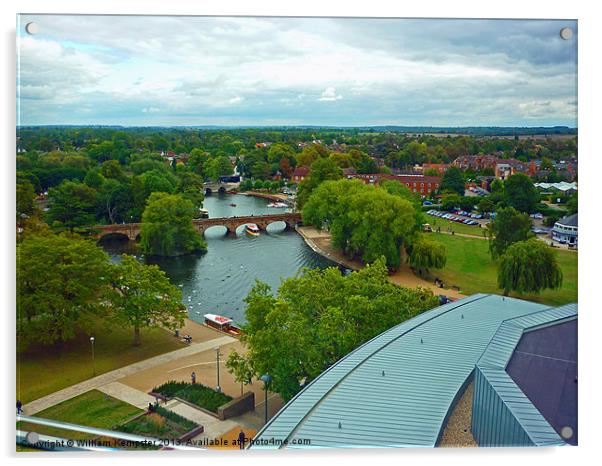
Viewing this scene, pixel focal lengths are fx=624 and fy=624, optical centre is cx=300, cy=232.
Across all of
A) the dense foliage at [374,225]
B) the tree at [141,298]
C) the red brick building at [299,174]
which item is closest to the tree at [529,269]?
the dense foliage at [374,225]

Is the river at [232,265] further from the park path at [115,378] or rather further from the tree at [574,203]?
the tree at [574,203]

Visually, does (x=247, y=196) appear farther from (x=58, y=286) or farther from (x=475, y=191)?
(x=58, y=286)

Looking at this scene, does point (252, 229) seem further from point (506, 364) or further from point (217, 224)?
point (506, 364)

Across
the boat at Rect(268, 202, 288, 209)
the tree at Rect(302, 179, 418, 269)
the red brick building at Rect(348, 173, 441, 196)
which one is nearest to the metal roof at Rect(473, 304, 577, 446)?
the tree at Rect(302, 179, 418, 269)

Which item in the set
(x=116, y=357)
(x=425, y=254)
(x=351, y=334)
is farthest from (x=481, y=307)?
(x=425, y=254)

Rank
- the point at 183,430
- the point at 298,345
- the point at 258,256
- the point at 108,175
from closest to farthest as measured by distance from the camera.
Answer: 1. the point at 183,430
2. the point at 298,345
3. the point at 258,256
4. the point at 108,175

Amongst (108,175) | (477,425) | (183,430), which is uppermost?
(108,175)

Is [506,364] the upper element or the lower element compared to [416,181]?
lower

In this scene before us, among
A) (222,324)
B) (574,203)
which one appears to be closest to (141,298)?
(222,324)
